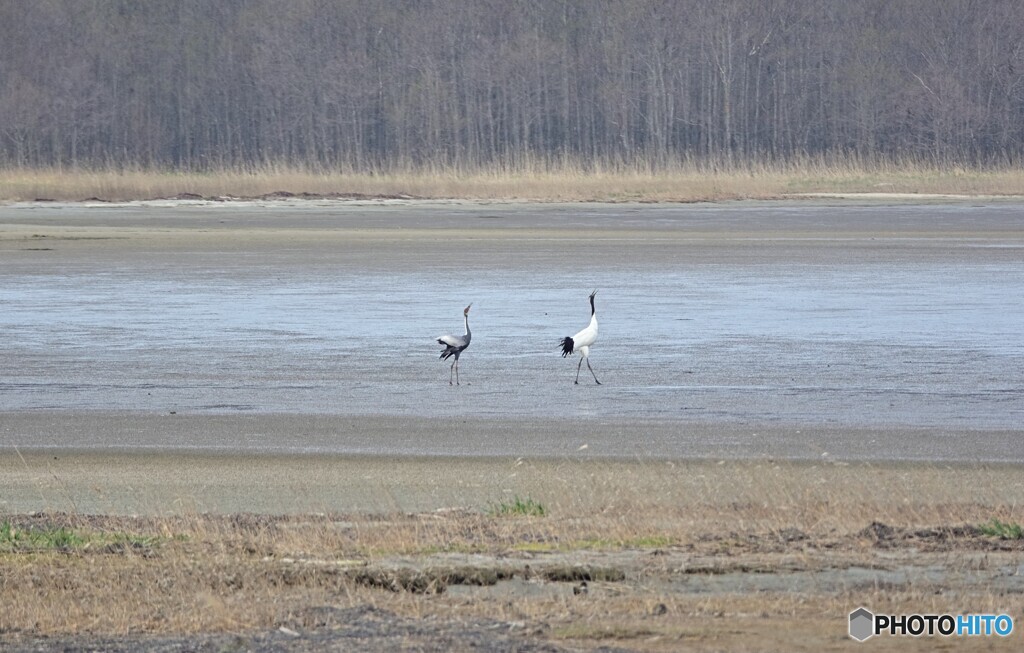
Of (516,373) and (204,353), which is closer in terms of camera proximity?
(516,373)

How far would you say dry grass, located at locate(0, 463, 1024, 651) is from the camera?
6.00m

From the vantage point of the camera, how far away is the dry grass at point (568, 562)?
6.00 meters

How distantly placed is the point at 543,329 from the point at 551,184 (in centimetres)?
2769

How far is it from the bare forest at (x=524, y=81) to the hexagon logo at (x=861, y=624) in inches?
2382

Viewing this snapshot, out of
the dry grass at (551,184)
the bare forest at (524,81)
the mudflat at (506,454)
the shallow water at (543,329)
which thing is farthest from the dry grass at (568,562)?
the bare forest at (524,81)

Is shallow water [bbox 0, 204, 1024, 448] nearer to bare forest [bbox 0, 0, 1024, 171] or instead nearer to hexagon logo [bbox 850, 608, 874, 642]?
hexagon logo [bbox 850, 608, 874, 642]

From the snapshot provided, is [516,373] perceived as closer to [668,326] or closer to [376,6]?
[668,326]

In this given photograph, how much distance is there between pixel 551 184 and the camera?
44219 mm

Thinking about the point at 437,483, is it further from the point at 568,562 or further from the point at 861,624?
the point at 861,624

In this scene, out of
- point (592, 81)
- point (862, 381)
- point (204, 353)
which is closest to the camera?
point (862, 381)

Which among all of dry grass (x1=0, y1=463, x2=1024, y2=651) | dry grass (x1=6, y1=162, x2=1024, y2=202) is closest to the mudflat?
dry grass (x1=0, y1=463, x2=1024, y2=651)

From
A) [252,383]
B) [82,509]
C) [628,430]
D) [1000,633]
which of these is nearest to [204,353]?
[252,383]

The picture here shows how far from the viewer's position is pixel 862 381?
43.9ft

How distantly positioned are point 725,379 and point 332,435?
12.5ft
